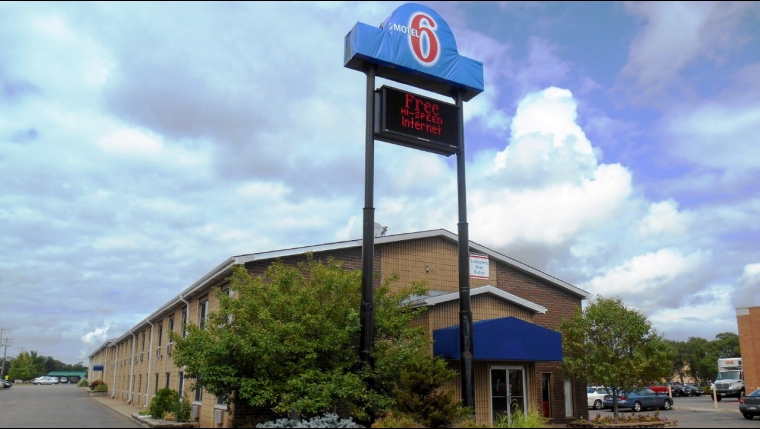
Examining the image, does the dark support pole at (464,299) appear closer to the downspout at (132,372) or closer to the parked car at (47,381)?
the downspout at (132,372)

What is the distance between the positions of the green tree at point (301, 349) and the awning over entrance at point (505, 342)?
6.11 feet

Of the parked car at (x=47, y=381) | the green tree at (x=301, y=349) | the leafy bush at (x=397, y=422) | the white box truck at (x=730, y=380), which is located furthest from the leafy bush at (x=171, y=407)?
the parked car at (x=47, y=381)

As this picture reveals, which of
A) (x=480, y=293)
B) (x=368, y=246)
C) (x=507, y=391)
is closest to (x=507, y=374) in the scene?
(x=507, y=391)

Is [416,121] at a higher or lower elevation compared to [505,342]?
higher

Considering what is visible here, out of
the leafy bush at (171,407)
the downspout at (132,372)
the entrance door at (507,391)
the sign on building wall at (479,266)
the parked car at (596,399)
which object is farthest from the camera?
the downspout at (132,372)

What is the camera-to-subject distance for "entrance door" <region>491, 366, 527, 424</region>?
73.2 feet

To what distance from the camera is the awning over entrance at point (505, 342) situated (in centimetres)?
2059

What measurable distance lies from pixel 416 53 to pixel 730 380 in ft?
146

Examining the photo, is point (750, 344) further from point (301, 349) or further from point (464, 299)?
point (301, 349)

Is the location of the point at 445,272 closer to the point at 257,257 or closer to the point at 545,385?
the point at 545,385

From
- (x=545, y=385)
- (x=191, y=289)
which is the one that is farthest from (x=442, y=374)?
(x=191, y=289)

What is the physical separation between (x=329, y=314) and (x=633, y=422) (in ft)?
35.1

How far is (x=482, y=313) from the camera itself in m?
22.8

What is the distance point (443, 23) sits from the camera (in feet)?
67.1
